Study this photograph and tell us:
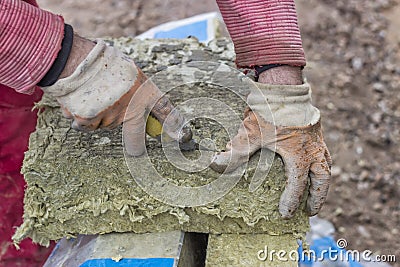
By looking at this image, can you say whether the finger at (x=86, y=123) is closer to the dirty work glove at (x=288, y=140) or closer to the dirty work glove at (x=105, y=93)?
the dirty work glove at (x=105, y=93)

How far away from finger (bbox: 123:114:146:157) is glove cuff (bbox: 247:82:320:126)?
0.34 m

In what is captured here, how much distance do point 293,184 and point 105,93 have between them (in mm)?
604

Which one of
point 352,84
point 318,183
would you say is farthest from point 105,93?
point 352,84

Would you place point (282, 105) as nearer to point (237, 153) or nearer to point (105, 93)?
point (237, 153)

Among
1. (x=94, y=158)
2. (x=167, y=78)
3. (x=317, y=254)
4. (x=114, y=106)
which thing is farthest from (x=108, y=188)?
(x=317, y=254)

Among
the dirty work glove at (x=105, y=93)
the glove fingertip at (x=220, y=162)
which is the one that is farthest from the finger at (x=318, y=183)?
the dirty work glove at (x=105, y=93)

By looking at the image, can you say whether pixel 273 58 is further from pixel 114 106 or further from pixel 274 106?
pixel 114 106

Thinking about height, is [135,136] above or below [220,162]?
above

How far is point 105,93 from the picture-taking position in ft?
4.63

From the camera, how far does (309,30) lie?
446 cm

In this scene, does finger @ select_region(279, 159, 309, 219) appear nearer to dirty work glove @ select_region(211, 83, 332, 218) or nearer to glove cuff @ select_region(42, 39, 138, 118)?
dirty work glove @ select_region(211, 83, 332, 218)

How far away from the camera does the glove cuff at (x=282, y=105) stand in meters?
1.52

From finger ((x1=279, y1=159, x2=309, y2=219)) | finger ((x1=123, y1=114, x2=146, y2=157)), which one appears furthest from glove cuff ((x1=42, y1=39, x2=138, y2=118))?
finger ((x1=279, y1=159, x2=309, y2=219))

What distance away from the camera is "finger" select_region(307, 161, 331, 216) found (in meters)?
1.53
